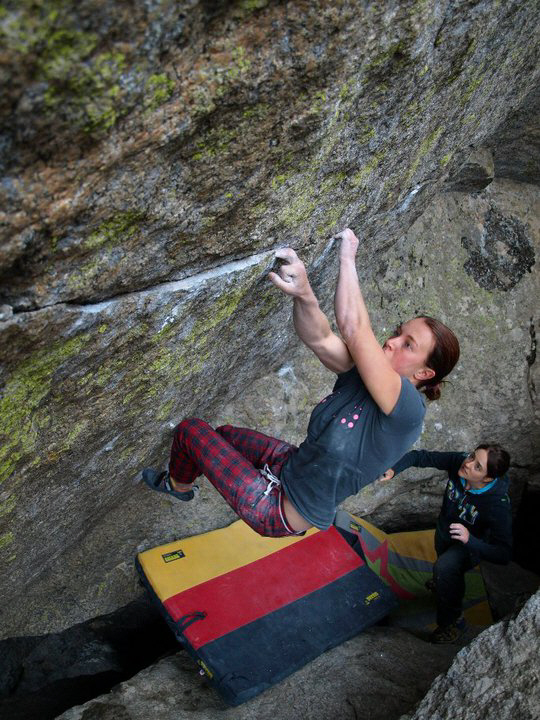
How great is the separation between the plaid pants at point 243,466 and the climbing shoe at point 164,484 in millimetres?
282

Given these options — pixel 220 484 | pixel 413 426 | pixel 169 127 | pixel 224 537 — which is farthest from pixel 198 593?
pixel 169 127

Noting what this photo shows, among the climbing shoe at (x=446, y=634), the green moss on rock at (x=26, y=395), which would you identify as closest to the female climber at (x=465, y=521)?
the climbing shoe at (x=446, y=634)

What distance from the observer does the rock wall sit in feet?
5.11

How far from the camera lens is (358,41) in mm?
2113

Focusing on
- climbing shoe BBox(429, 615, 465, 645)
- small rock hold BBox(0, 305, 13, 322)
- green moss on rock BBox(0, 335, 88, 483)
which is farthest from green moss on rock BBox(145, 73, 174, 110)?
climbing shoe BBox(429, 615, 465, 645)

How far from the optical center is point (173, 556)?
452cm

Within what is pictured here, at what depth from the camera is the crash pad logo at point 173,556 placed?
4492 millimetres

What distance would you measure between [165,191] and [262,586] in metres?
3.21

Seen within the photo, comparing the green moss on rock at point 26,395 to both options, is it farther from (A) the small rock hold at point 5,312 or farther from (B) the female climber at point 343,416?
(B) the female climber at point 343,416

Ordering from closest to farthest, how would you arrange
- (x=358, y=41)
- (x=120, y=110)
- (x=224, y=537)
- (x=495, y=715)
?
1. (x=120, y=110)
2. (x=358, y=41)
3. (x=495, y=715)
4. (x=224, y=537)

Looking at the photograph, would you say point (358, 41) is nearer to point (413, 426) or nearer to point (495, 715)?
point (413, 426)

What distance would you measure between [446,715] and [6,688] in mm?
2793

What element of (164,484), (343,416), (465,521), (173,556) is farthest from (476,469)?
(173,556)

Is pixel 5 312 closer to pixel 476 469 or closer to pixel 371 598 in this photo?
pixel 476 469
